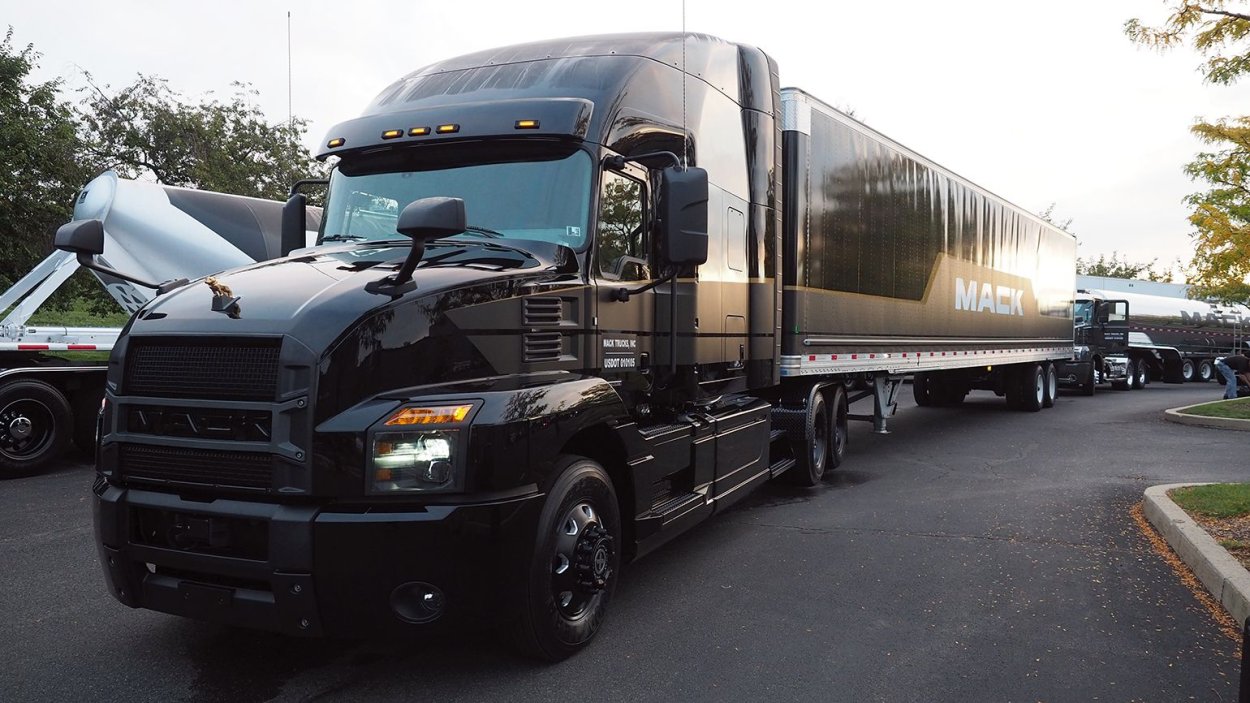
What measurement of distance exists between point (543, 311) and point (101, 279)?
28.5 feet

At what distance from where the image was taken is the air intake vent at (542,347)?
4.13 m

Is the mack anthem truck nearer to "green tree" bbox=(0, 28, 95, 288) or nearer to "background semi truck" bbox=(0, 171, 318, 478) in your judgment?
"background semi truck" bbox=(0, 171, 318, 478)

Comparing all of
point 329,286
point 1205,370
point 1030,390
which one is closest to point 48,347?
point 329,286

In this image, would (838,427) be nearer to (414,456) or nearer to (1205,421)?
(414,456)

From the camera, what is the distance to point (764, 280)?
709 centimetres

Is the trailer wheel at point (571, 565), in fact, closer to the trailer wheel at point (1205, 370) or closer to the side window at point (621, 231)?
the side window at point (621, 231)

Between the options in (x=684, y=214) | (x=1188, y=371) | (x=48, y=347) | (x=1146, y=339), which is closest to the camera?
(x=684, y=214)

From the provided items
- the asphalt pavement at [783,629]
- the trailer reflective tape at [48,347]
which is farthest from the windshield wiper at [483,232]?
the trailer reflective tape at [48,347]

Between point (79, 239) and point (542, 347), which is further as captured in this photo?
point (79, 239)

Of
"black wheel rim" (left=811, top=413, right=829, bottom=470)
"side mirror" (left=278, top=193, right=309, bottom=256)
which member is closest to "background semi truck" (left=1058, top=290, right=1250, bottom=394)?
"black wheel rim" (left=811, top=413, right=829, bottom=470)

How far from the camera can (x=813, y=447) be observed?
849cm

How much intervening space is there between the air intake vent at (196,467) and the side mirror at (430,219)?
1.04 meters

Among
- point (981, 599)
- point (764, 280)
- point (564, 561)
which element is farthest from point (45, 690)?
point (764, 280)

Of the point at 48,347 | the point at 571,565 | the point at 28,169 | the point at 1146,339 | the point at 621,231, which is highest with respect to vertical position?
the point at 28,169
